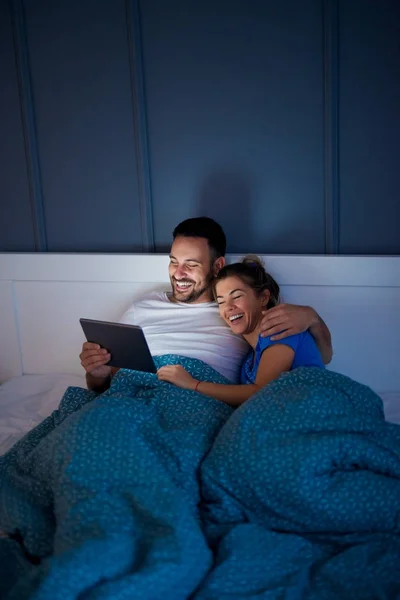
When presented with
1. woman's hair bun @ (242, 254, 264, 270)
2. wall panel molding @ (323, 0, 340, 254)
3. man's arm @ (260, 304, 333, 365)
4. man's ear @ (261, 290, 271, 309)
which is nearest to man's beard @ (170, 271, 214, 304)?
woman's hair bun @ (242, 254, 264, 270)

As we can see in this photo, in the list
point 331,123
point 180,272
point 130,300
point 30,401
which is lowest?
point 30,401

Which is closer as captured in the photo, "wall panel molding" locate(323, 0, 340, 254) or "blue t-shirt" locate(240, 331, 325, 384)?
"blue t-shirt" locate(240, 331, 325, 384)

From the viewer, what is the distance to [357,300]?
2.28m

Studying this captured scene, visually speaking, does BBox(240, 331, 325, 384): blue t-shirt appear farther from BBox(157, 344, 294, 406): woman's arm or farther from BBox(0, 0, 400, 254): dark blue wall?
BBox(0, 0, 400, 254): dark blue wall

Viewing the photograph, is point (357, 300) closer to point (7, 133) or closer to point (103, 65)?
point (103, 65)

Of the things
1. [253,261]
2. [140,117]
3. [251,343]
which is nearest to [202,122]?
[140,117]

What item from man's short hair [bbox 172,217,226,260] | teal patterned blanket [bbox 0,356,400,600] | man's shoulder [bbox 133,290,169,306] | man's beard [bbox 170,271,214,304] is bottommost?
teal patterned blanket [bbox 0,356,400,600]

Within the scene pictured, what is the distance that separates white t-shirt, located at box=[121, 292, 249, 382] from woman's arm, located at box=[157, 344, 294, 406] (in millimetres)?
190

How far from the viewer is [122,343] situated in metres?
1.91

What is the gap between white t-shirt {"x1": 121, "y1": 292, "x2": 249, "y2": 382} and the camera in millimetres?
2129

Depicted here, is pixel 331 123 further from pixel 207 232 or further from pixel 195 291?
pixel 195 291

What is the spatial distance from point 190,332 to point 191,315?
8cm

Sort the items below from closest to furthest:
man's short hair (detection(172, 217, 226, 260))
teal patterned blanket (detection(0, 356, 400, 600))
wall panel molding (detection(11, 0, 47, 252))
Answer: teal patterned blanket (detection(0, 356, 400, 600))
man's short hair (detection(172, 217, 226, 260))
wall panel molding (detection(11, 0, 47, 252))

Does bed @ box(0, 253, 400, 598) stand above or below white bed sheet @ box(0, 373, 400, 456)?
above
